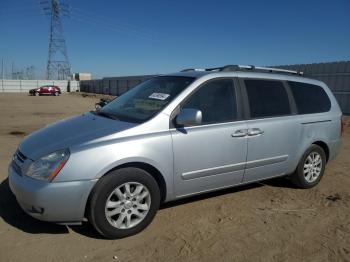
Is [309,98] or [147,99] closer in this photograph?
[147,99]

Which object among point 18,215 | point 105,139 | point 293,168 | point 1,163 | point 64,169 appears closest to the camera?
point 64,169

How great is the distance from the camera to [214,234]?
3.83 meters

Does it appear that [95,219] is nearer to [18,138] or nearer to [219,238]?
[219,238]

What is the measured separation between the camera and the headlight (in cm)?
335

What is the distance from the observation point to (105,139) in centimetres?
356

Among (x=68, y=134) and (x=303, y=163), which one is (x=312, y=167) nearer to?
(x=303, y=163)

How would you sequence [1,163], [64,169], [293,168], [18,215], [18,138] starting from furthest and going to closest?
[18,138] → [1,163] → [293,168] → [18,215] → [64,169]

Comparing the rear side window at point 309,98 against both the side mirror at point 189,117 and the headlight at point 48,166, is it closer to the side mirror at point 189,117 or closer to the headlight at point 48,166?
the side mirror at point 189,117

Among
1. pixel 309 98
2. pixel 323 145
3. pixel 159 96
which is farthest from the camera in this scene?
pixel 323 145

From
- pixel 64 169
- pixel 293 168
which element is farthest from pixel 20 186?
pixel 293 168

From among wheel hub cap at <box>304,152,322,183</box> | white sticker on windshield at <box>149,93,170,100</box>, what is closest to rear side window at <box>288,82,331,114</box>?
wheel hub cap at <box>304,152,322,183</box>

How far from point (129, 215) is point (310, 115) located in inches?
125

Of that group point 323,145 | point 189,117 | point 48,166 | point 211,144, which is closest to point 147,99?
point 189,117

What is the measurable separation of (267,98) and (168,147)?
5.87 feet
